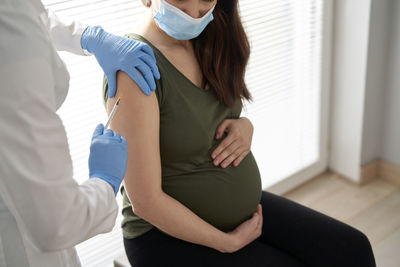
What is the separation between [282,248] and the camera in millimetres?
1337

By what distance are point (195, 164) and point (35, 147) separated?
23.4 inches

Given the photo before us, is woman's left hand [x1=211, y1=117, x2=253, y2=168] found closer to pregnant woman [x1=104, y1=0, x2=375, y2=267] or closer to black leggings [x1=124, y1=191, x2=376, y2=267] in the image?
pregnant woman [x1=104, y1=0, x2=375, y2=267]

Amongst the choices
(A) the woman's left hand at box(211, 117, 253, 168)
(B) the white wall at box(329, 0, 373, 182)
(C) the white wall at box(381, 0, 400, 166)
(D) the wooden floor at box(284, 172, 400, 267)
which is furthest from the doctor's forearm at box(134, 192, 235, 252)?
(C) the white wall at box(381, 0, 400, 166)

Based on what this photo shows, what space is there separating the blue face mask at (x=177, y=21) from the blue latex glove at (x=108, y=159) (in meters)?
0.38

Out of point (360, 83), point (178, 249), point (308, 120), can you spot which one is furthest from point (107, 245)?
point (360, 83)

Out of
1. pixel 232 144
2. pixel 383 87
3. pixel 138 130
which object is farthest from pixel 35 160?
pixel 383 87

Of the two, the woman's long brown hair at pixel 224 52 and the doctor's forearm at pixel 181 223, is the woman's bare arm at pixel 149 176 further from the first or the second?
the woman's long brown hair at pixel 224 52

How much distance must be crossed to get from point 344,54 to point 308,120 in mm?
423

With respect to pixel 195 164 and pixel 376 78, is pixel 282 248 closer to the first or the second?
pixel 195 164

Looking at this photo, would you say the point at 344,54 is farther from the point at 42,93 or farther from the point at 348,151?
the point at 42,93

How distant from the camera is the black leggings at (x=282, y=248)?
1.19 m

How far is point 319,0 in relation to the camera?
2.13m

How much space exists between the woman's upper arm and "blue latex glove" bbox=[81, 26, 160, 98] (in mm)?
21

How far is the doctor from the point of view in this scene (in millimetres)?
673
